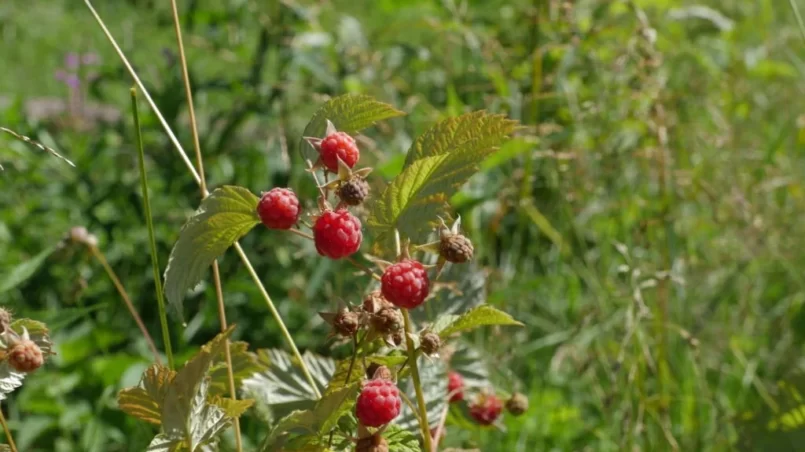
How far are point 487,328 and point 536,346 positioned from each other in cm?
9

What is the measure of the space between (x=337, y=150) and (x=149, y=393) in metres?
0.23

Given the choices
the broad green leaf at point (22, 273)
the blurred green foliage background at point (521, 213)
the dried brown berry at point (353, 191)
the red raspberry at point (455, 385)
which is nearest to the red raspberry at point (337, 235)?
the dried brown berry at point (353, 191)

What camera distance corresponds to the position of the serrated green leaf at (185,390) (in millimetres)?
734

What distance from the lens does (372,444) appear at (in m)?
0.74

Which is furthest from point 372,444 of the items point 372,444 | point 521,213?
point 521,213

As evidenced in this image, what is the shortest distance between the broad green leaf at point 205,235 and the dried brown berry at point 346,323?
99 millimetres

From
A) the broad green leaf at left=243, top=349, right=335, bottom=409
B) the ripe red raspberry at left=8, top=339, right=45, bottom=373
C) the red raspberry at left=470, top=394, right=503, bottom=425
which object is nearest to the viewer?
the ripe red raspberry at left=8, top=339, right=45, bottom=373

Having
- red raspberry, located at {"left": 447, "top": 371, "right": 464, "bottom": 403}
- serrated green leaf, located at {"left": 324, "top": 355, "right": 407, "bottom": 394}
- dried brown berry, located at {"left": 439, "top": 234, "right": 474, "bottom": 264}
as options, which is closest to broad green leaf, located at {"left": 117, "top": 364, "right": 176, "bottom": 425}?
serrated green leaf, located at {"left": 324, "top": 355, "right": 407, "bottom": 394}

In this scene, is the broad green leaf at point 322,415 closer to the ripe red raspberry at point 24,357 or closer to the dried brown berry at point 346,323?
Result: the dried brown berry at point 346,323

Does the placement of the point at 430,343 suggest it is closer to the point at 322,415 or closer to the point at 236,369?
the point at 322,415

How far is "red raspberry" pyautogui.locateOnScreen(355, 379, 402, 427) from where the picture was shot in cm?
70

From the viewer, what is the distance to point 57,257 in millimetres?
1302

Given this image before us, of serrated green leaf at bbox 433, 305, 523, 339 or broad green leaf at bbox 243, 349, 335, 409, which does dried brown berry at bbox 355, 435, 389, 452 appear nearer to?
serrated green leaf at bbox 433, 305, 523, 339

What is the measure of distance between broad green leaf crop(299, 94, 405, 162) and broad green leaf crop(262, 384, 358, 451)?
0.18 m
